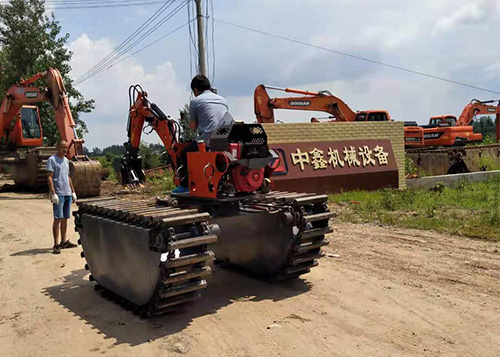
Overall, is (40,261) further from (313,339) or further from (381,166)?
(381,166)

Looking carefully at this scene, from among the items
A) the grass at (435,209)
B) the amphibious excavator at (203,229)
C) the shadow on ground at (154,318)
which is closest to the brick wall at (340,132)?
the grass at (435,209)

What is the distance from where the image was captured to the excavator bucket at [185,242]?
4664mm

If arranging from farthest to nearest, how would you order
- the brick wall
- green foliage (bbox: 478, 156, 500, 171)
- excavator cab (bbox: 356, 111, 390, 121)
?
1. excavator cab (bbox: 356, 111, 390, 121)
2. green foliage (bbox: 478, 156, 500, 171)
3. the brick wall

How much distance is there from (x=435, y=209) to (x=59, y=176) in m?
7.83

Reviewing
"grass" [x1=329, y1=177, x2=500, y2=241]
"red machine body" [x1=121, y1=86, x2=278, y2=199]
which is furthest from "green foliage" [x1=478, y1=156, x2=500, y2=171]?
"red machine body" [x1=121, y1=86, x2=278, y2=199]

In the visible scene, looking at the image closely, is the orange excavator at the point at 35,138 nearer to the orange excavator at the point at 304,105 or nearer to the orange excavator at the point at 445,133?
the orange excavator at the point at 304,105

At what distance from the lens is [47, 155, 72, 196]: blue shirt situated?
802 cm

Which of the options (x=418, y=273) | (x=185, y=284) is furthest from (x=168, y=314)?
(x=418, y=273)

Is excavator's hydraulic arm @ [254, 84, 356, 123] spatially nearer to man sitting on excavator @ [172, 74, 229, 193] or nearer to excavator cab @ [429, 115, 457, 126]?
excavator cab @ [429, 115, 457, 126]

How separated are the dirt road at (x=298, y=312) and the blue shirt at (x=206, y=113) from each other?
189cm

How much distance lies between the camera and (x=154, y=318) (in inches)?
197

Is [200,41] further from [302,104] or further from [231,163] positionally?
[231,163]

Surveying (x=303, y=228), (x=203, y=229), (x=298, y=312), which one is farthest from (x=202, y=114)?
(x=298, y=312)

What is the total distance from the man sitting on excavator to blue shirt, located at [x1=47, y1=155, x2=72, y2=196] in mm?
2888
